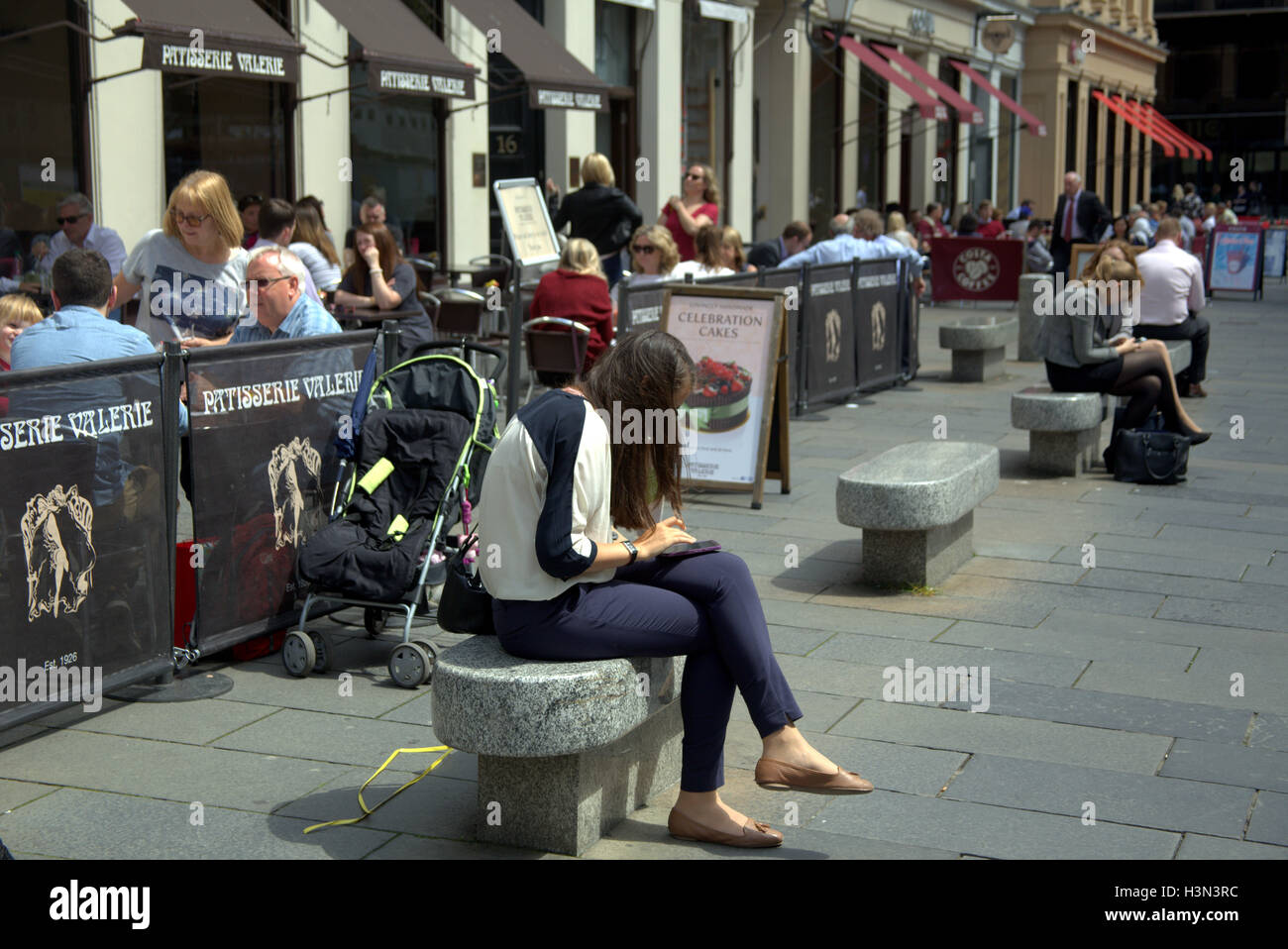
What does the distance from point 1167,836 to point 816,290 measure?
7.89m

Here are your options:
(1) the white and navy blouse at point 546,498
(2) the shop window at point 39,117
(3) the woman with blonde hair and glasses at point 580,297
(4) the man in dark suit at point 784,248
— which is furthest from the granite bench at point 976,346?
(1) the white and navy blouse at point 546,498

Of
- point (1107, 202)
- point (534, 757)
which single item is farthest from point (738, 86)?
point (1107, 202)

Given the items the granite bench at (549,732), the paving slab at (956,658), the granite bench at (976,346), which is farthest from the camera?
the granite bench at (976,346)

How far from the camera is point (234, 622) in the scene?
5832 mm

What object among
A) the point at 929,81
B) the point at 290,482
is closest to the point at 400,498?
the point at 290,482

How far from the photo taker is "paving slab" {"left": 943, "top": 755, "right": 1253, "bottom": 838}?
4.46 meters

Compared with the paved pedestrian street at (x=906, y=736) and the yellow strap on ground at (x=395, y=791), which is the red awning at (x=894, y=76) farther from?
the yellow strap on ground at (x=395, y=791)

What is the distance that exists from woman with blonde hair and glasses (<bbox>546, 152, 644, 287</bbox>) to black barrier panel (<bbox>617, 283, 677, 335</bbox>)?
394cm

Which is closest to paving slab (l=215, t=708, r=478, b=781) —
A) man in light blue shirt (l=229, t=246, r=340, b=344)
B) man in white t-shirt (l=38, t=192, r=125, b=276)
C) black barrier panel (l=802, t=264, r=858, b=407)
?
man in light blue shirt (l=229, t=246, r=340, b=344)

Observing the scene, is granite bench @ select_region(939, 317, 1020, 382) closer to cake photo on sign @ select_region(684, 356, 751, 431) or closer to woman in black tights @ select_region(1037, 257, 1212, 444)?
woman in black tights @ select_region(1037, 257, 1212, 444)

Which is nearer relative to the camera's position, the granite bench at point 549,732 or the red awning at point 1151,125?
the granite bench at point 549,732

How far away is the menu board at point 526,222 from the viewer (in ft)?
42.0

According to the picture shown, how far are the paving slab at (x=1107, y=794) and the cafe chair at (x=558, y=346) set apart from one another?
5.37m
